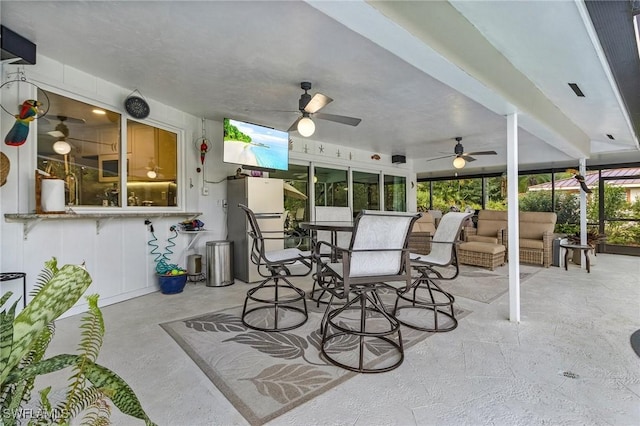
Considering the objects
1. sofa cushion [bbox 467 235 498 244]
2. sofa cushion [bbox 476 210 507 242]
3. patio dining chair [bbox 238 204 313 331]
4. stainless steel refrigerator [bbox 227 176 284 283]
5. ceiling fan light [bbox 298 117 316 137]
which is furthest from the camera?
sofa cushion [bbox 476 210 507 242]

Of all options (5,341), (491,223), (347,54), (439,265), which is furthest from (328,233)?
(491,223)

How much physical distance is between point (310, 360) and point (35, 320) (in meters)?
1.86

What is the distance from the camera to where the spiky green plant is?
1.94 feet

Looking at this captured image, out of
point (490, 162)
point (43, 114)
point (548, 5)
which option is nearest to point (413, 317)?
point (548, 5)

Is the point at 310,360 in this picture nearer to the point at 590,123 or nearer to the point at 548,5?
the point at 548,5

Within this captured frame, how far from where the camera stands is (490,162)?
7.63 meters

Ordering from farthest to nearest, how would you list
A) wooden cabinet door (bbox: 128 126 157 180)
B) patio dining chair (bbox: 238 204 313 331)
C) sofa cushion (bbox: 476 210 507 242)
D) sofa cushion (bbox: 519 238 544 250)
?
sofa cushion (bbox: 476 210 507 242)
sofa cushion (bbox: 519 238 544 250)
wooden cabinet door (bbox: 128 126 157 180)
patio dining chair (bbox: 238 204 313 331)

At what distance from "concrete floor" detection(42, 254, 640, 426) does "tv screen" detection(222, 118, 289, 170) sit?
85.3 inches

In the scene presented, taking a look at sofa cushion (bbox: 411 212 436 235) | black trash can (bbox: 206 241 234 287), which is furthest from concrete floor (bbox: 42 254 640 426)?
sofa cushion (bbox: 411 212 436 235)

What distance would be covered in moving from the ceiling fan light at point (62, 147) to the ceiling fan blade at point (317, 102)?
2509 mm

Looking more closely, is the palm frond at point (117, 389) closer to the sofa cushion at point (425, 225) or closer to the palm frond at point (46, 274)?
the palm frond at point (46, 274)

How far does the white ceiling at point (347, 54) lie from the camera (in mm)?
1994

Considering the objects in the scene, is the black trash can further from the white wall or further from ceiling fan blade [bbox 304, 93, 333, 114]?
ceiling fan blade [bbox 304, 93, 333, 114]

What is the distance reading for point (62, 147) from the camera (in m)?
3.12
